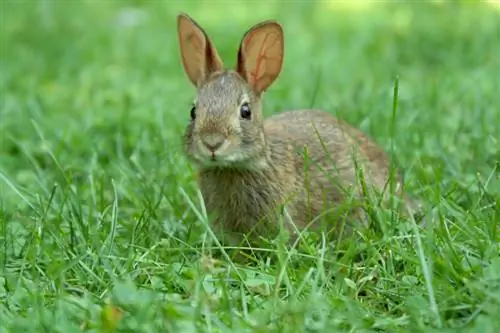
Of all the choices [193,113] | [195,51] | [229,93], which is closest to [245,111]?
[229,93]

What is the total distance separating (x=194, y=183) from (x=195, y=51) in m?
0.60

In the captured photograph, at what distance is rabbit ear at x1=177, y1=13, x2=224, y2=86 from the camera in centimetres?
527

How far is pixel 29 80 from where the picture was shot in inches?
326

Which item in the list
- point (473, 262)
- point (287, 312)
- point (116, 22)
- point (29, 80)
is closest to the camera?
point (287, 312)

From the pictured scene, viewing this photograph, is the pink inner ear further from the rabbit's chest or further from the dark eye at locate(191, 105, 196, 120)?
the rabbit's chest

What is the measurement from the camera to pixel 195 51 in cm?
536

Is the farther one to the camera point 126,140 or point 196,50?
point 126,140

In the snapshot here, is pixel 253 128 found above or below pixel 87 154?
above

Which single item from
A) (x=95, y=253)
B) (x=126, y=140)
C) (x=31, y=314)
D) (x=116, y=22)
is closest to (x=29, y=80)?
(x=126, y=140)

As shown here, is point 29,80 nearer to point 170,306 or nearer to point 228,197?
point 228,197

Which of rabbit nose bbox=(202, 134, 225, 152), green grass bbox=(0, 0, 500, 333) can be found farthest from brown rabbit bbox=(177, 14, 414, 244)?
green grass bbox=(0, 0, 500, 333)

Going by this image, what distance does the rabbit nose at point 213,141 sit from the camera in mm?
4738

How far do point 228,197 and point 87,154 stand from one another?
151cm

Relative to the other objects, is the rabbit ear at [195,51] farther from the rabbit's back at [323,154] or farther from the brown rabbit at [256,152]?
the rabbit's back at [323,154]
